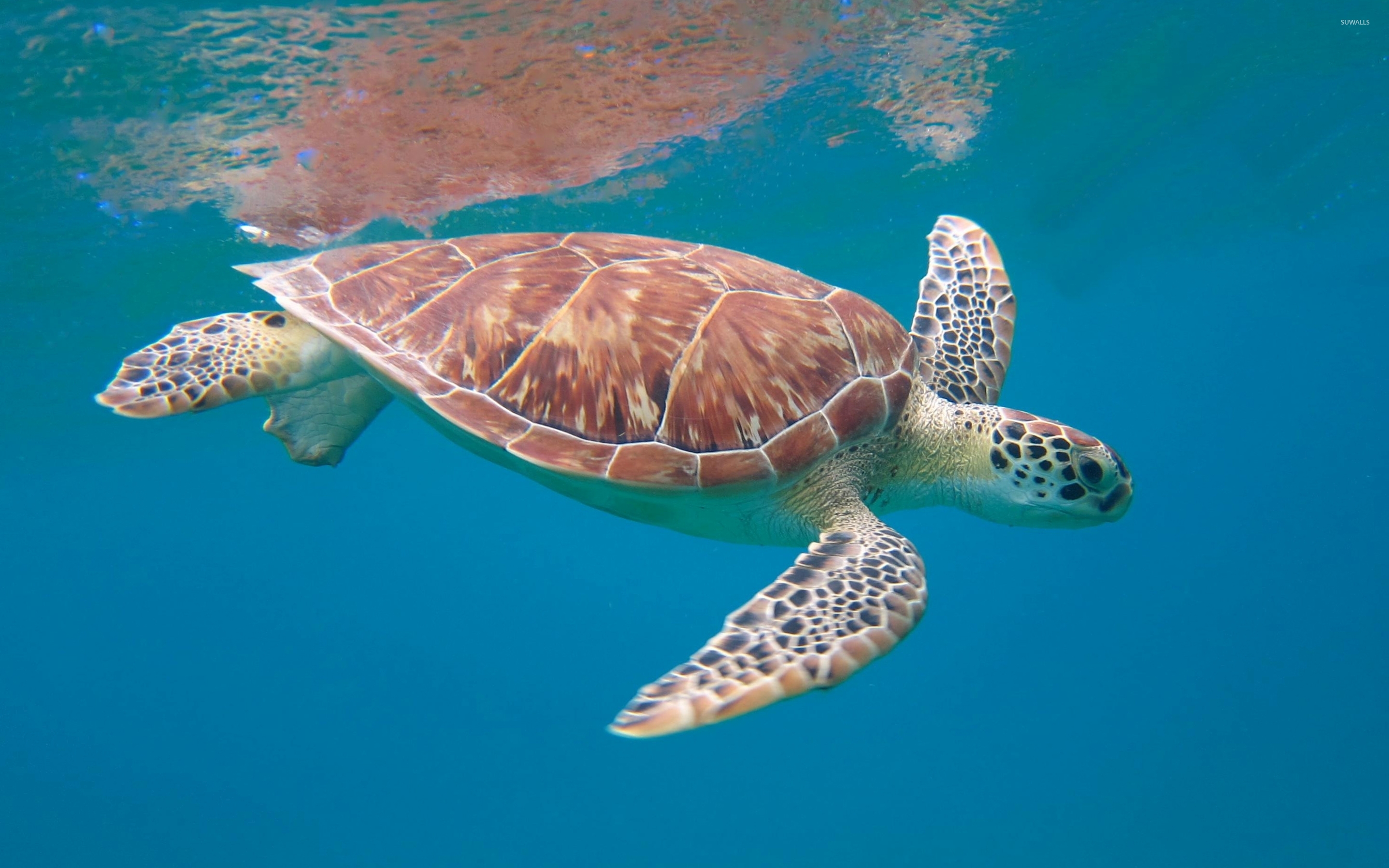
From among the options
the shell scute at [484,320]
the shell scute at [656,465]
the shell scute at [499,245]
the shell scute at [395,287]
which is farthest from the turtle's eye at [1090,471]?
the shell scute at [395,287]

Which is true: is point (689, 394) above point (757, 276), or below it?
below

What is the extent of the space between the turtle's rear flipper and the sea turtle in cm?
14

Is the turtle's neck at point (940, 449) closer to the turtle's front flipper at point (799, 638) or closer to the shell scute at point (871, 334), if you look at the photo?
the shell scute at point (871, 334)

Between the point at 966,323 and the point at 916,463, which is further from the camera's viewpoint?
the point at 966,323

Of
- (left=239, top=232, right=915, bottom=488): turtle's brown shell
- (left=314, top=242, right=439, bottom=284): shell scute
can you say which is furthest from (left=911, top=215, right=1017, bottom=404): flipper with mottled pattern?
(left=314, top=242, right=439, bottom=284): shell scute

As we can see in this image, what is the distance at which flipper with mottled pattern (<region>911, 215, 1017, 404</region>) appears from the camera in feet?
14.6

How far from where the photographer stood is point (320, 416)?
4.46 meters

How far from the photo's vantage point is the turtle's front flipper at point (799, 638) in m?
2.06

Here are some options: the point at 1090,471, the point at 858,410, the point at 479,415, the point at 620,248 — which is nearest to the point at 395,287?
the point at 479,415

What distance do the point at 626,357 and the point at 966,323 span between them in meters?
2.71

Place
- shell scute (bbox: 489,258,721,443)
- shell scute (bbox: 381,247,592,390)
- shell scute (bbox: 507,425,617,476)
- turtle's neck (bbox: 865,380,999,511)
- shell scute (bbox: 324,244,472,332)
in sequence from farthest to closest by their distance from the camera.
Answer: turtle's neck (bbox: 865,380,999,511) < shell scute (bbox: 324,244,472,332) < shell scute (bbox: 381,247,592,390) < shell scute (bbox: 489,258,721,443) < shell scute (bbox: 507,425,617,476)

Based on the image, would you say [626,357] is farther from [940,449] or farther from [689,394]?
[940,449]

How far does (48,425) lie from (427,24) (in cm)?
1871

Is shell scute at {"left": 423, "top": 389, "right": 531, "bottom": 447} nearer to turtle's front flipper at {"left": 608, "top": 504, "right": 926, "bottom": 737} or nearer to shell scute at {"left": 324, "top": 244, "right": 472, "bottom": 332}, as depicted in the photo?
shell scute at {"left": 324, "top": 244, "right": 472, "bottom": 332}
